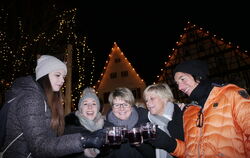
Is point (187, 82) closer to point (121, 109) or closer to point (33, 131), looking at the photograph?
point (121, 109)

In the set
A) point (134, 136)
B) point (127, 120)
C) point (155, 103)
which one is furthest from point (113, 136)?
point (155, 103)

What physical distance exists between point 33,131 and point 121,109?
2167mm

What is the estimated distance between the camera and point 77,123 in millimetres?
3660

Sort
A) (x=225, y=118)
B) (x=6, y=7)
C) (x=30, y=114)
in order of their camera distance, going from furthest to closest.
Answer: (x=6, y=7) < (x=225, y=118) < (x=30, y=114)

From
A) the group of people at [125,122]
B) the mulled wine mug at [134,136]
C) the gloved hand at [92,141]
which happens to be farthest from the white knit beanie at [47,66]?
the mulled wine mug at [134,136]

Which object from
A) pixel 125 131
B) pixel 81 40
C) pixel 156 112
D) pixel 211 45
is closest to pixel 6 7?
pixel 81 40

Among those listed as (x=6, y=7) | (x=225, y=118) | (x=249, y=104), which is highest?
(x=6, y=7)

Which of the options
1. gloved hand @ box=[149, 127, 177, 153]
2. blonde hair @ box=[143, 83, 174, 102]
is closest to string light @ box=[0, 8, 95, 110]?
blonde hair @ box=[143, 83, 174, 102]

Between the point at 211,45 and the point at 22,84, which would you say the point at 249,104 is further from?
the point at 211,45

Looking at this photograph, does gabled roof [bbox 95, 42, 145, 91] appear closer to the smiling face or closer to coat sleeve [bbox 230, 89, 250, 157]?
the smiling face

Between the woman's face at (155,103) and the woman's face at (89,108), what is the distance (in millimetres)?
1104

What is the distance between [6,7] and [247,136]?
10960mm

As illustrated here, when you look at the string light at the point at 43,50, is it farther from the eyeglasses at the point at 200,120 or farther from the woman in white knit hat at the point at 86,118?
the eyeglasses at the point at 200,120

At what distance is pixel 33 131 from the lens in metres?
1.74
